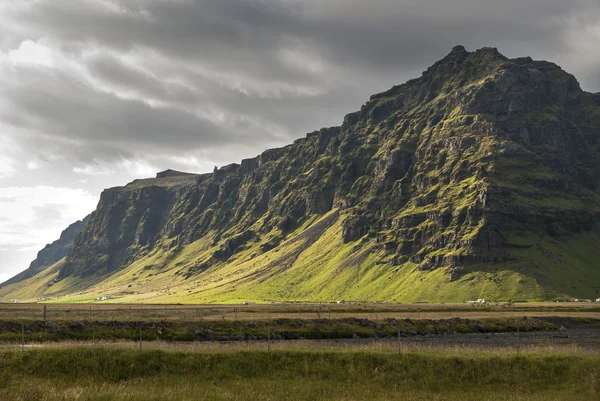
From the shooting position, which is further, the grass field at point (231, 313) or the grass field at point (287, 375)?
the grass field at point (231, 313)

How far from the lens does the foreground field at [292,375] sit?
3744 cm

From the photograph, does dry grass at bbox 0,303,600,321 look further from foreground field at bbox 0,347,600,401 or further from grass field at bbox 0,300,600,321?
foreground field at bbox 0,347,600,401

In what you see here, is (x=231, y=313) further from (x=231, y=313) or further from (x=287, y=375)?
(x=287, y=375)

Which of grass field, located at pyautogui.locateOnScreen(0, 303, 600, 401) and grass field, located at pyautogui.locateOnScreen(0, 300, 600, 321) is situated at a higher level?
grass field, located at pyautogui.locateOnScreen(0, 303, 600, 401)

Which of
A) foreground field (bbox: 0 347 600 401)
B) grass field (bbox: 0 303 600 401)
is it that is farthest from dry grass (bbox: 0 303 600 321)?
foreground field (bbox: 0 347 600 401)

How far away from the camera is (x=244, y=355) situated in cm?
4669

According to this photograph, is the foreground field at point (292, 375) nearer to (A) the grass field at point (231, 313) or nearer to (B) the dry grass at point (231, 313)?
(A) the grass field at point (231, 313)

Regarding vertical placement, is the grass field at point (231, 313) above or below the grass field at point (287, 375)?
below

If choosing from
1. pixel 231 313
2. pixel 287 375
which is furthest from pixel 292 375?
pixel 231 313

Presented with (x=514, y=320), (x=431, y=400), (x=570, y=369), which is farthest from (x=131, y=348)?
(x=514, y=320)

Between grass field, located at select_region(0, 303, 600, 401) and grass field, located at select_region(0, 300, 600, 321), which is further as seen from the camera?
grass field, located at select_region(0, 300, 600, 321)

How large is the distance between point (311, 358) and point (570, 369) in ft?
69.7

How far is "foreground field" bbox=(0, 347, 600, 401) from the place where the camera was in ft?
123

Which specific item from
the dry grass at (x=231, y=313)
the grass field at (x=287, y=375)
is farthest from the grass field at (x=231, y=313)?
the grass field at (x=287, y=375)
